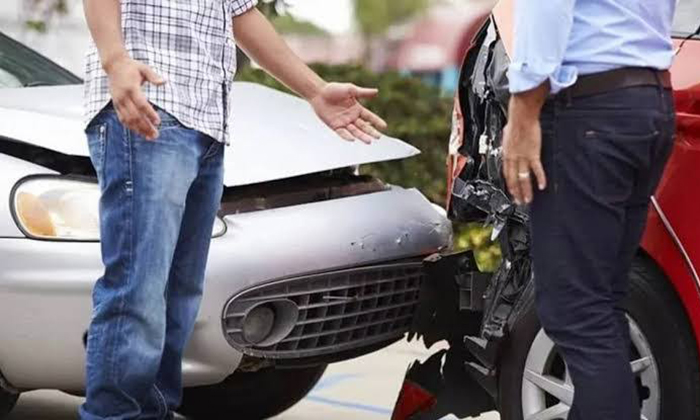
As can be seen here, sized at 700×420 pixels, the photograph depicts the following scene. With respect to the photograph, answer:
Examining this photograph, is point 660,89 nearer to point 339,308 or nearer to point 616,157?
point 616,157

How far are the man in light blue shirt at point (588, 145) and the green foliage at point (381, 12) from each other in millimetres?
39277

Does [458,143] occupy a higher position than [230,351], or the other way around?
[458,143]

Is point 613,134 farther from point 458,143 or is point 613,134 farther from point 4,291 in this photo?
point 4,291

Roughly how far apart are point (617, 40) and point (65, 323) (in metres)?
1.76

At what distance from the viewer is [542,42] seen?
3230mm

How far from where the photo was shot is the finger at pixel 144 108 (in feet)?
11.7

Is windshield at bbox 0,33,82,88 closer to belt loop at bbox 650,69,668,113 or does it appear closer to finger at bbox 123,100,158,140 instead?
finger at bbox 123,100,158,140

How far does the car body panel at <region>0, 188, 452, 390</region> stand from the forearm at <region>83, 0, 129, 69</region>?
78cm

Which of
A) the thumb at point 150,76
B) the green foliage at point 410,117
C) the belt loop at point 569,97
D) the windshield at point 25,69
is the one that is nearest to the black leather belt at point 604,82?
the belt loop at point 569,97

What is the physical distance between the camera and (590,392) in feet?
11.2

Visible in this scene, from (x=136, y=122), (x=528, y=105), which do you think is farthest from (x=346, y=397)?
(x=528, y=105)

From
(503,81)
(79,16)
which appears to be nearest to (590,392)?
(503,81)

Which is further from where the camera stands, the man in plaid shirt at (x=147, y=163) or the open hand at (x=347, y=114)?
the open hand at (x=347, y=114)

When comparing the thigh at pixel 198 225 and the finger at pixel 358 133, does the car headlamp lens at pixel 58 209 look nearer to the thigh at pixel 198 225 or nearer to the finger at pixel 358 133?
the thigh at pixel 198 225
